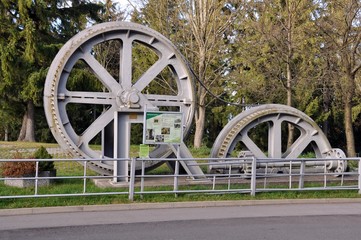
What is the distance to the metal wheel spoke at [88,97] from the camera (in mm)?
15336

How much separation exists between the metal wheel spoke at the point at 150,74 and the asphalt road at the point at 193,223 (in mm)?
5444

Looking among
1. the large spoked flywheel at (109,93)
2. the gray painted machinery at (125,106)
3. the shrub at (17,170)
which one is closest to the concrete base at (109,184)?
the gray painted machinery at (125,106)

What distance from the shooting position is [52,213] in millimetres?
10805

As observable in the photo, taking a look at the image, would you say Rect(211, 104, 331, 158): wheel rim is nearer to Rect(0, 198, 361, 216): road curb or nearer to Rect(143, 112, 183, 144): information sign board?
Rect(143, 112, 183, 144): information sign board

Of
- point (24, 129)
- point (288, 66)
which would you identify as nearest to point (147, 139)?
point (288, 66)

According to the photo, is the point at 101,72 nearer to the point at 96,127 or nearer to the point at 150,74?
the point at 150,74

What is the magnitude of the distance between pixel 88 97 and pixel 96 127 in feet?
3.17

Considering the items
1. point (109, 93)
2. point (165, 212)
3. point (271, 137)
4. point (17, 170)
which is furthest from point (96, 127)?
point (271, 137)

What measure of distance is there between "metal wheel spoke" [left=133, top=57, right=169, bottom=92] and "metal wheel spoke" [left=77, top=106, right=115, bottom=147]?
3.83ft

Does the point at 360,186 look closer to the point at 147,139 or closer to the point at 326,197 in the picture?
the point at 326,197

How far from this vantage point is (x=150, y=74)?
1639cm

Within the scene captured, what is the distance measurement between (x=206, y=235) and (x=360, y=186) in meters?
6.96

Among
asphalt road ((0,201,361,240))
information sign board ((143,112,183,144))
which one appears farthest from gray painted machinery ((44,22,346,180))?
asphalt road ((0,201,361,240))

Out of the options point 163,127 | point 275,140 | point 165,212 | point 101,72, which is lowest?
point 165,212
